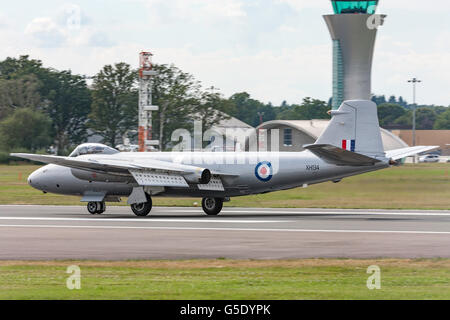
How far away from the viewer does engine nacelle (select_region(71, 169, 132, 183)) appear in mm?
31391

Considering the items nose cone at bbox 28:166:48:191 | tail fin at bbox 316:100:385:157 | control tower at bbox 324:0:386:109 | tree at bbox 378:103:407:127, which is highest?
control tower at bbox 324:0:386:109

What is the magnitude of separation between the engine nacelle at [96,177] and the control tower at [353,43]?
337 feet

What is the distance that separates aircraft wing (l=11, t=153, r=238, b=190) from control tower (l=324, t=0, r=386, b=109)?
339 feet

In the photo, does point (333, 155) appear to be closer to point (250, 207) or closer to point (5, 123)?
point (250, 207)

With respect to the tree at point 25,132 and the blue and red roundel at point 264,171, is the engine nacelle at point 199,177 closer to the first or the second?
the blue and red roundel at point 264,171

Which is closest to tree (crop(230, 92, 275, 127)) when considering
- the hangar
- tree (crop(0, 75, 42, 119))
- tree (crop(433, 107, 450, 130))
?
the hangar

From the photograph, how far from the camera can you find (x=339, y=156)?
28.6 metres

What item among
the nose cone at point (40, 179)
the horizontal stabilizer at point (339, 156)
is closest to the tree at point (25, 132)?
the nose cone at point (40, 179)

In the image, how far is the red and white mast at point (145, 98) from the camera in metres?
73.2

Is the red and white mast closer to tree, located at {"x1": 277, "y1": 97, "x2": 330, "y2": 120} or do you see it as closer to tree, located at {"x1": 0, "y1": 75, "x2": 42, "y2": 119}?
tree, located at {"x1": 0, "y1": 75, "x2": 42, "y2": 119}

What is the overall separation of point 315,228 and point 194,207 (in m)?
12.3

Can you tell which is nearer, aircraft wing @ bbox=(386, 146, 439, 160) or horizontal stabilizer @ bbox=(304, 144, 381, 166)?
horizontal stabilizer @ bbox=(304, 144, 381, 166)

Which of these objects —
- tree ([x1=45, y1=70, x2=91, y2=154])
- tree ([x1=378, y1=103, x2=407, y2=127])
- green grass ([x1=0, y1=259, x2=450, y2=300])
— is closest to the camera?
green grass ([x1=0, y1=259, x2=450, y2=300])

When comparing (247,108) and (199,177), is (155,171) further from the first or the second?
(247,108)
